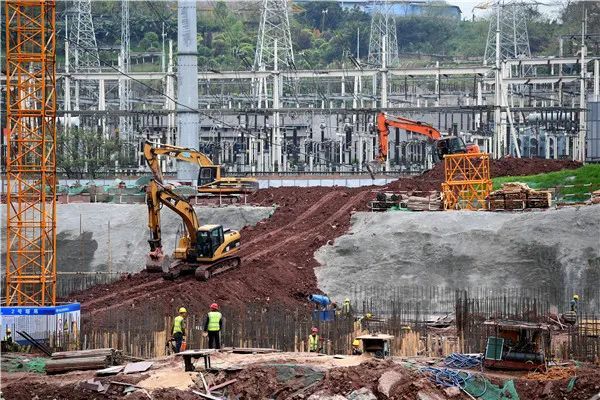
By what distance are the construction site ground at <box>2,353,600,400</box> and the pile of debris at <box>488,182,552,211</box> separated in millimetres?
21964

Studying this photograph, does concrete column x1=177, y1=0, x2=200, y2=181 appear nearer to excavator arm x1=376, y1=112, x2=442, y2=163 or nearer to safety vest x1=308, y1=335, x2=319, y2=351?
excavator arm x1=376, y1=112, x2=442, y2=163

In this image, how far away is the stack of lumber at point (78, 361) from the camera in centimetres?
2927

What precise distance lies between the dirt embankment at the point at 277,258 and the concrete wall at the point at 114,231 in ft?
3.48

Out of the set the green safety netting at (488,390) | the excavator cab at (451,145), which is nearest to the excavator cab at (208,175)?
the excavator cab at (451,145)

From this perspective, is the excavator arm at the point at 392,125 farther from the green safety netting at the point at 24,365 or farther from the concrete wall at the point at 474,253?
the green safety netting at the point at 24,365

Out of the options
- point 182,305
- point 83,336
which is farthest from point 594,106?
point 83,336

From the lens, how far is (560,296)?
4328 centimetres

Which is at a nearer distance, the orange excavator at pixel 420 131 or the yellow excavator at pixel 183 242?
the yellow excavator at pixel 183 242

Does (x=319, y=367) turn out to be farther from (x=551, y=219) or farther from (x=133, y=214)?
(x=133, y=214)

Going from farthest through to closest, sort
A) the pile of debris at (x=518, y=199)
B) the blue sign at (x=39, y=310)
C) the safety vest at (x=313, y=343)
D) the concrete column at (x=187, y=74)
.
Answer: the concrete column at (x=187, y=74) < the pile of debris at (x=518, y=199) < the blue sign at (x=39, y=310) < the safety vest at (x=313, y=343)

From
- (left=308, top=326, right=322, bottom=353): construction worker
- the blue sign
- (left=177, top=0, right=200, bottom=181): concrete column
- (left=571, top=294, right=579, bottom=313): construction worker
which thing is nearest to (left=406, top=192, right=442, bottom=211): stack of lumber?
(left=571, top=294, right=579, bottom=313): construction worker

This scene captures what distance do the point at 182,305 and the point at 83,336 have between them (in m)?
6.19

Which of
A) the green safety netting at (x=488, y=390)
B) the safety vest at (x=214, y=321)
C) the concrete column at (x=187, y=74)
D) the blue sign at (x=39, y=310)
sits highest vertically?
the concrete column at (x=187, y=74)

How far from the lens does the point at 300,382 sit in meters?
27.1
